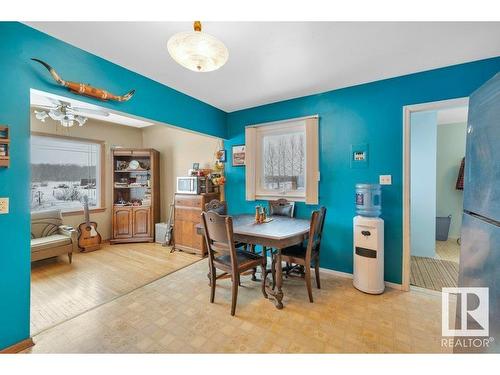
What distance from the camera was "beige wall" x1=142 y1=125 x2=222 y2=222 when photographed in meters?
4.29

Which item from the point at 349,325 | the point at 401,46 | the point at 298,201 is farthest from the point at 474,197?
the point at 298,201

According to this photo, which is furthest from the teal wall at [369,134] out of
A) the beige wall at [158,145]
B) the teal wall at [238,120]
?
the beige wall at [158,145]

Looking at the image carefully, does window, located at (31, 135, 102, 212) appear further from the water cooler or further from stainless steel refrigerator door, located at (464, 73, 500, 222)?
stainless steel refrigerator door, located at (464, 73, 500, 222)

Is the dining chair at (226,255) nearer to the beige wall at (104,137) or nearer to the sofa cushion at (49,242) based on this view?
the sofa cushion at (49,242)

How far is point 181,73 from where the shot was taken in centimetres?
245

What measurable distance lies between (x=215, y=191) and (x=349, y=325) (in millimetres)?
2841

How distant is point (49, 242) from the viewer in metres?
3.13

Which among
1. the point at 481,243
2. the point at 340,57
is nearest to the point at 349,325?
the point at 481,243

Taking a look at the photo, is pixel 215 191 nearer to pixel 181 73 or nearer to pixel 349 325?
pixel 181 73

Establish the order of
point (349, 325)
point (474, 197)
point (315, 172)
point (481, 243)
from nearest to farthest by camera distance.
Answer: point (481, 243)
point (474, 197)
point (349, 325)
point (315, 172)

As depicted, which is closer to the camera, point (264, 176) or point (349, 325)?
point (349, 325)
